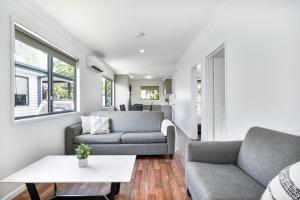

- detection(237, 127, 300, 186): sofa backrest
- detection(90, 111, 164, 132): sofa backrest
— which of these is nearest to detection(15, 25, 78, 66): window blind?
detection(90, 111, 164, 132): sofa backrest

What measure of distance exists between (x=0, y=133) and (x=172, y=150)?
2518mm

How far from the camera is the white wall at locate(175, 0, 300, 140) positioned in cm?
153

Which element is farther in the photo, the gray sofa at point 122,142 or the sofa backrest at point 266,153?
the gray sofa at point 122,142

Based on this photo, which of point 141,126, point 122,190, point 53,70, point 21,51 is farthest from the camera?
point 141,126

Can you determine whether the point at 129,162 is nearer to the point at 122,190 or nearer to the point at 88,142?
the point at 122,190

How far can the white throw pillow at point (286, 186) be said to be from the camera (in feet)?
2.92

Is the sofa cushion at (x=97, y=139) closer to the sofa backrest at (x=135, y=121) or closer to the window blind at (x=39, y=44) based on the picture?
the sofa backrest at (x=135, y=121)

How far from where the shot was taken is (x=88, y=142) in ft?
10.6

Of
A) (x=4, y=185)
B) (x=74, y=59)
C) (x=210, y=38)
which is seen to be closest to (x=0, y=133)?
(x=4, y=185)

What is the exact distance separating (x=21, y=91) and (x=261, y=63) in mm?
2927

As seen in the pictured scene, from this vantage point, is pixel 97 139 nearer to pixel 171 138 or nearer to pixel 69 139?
pixel 69 139

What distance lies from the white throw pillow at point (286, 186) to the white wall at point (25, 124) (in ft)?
8.07

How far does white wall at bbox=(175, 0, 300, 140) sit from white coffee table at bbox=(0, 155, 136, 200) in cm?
148

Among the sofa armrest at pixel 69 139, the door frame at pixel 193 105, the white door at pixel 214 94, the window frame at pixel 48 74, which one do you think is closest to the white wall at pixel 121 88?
the door frame at pixel 193 105
